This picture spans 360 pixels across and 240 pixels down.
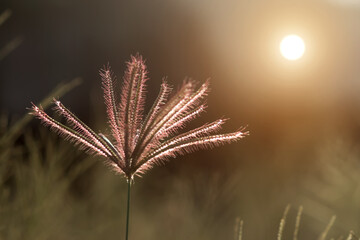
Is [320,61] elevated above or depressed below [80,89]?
above

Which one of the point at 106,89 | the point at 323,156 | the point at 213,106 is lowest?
the point at 106,89

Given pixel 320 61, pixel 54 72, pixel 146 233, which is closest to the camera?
pixel 146 233

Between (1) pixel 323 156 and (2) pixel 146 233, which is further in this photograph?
(2) pixel 146 233

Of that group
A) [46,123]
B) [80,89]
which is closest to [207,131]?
[46,123]

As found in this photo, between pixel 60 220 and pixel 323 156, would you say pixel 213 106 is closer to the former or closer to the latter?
pixel 323 156

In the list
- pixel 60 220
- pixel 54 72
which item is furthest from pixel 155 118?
pixel 54 72

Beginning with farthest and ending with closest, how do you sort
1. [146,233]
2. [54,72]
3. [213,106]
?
[54,72] < [213,106] < [146,233]
